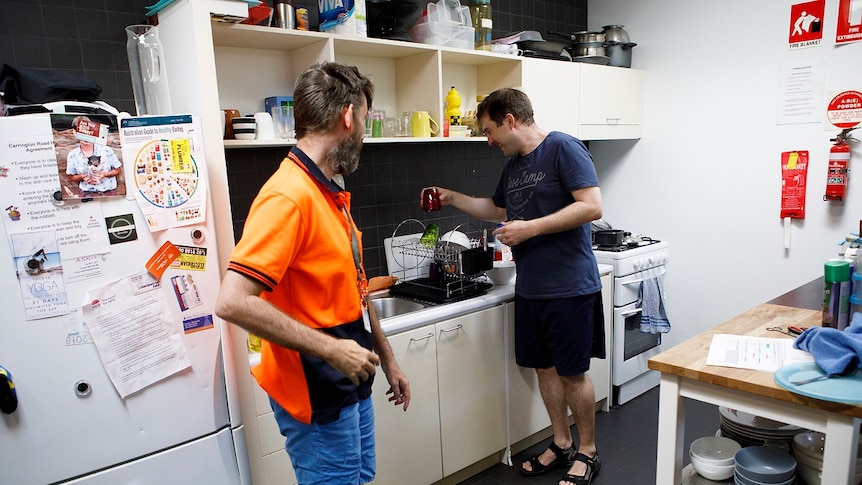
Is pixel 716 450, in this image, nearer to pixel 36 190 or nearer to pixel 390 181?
pixel 390 181

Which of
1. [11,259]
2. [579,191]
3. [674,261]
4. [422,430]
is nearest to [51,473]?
[11,259]

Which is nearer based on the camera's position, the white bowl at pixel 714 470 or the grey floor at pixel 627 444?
the white bowl at pixel 714 470

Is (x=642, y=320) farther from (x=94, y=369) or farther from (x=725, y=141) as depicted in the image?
(x=94, y=369)

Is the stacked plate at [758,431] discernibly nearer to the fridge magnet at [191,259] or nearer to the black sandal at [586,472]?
the black sandal at [586,472]

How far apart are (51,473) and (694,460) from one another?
73.7 inches

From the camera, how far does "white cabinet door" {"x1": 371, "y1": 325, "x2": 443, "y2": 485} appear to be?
227 centimetres

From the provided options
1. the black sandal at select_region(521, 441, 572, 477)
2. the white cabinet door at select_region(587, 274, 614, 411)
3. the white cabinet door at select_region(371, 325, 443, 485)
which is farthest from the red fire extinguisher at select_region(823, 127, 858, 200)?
the white cabinet door at select_region(371, 325, 443, 485)

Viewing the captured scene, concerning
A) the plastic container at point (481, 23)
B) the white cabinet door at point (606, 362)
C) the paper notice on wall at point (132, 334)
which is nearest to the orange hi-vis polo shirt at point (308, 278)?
the paper notice on wall at point (132, 334)

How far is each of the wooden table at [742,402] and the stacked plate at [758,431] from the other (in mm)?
306

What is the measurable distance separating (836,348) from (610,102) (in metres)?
2.40

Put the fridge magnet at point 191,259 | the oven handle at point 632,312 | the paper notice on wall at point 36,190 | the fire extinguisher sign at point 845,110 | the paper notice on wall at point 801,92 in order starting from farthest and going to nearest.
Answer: the oven handle at point 632,312
the paper notice on wall at point 801,92
the fire extinguisher sign at point 845,110
the fridge magnet at point 191,259
the paper notice on wall at point 36,190

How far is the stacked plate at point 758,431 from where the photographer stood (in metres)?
1.72

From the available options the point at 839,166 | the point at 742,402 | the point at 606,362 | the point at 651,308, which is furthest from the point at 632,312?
the point at 742,402

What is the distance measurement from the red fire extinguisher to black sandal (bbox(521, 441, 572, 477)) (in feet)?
Result: 6.38
